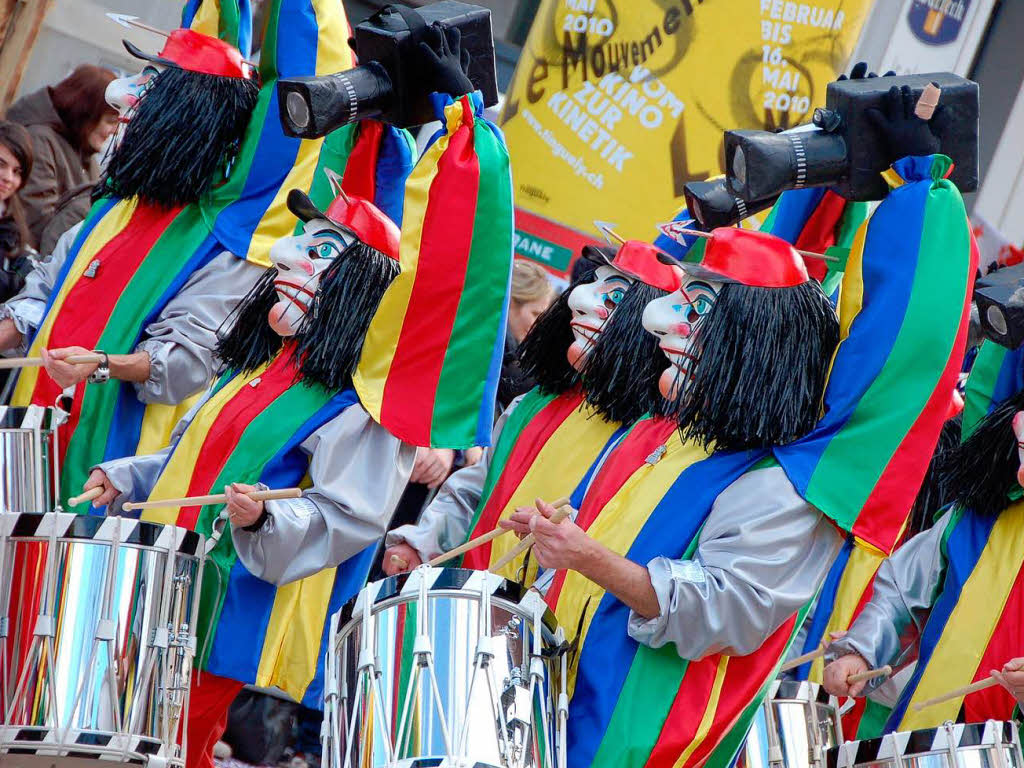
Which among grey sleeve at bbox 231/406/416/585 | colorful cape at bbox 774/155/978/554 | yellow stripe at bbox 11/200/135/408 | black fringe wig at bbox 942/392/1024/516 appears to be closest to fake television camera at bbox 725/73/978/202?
colorful cape at bbox 774/155/978/554

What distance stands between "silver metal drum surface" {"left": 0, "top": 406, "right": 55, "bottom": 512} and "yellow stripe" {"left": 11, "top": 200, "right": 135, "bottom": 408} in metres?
0.67

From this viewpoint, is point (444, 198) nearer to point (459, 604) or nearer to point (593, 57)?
point (459, 604)

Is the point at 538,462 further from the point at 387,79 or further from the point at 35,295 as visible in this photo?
the point at 35,295

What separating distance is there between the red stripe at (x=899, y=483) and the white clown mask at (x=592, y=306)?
3.57 feet

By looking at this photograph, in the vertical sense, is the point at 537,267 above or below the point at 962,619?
above

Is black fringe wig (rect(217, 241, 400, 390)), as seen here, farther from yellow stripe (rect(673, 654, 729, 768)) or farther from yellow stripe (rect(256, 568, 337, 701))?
yellow stripe (rect(673, 654, 729, 768))

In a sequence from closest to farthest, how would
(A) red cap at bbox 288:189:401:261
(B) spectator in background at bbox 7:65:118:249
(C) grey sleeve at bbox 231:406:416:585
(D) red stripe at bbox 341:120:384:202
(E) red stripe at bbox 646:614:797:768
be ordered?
(E) red stripe at bbox 646:614:797:768 → (C) grey sleeve at bbox 231:406:416:585 → (A) red cap at bbox 288:189:401:261 → (D) red stripe at bbox 341:120:384:202 → (B) spectator in background at bbox 7:65:118:249

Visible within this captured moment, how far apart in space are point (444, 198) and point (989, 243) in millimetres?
2191

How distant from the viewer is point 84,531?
3.28 m

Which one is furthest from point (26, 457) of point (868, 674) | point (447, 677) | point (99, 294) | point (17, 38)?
point (17, 38)

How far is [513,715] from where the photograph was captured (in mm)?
2822

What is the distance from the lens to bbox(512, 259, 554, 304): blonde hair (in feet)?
17.7

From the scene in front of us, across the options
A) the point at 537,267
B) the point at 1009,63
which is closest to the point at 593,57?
the point at 537,267

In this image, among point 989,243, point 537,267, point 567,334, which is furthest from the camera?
point 537,267
